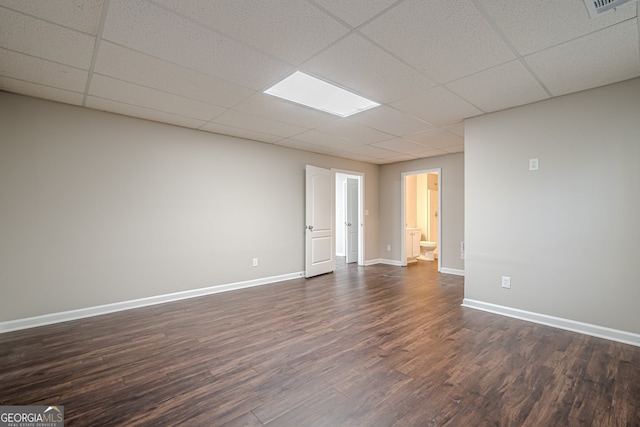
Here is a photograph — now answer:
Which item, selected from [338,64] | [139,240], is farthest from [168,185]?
[338,64]

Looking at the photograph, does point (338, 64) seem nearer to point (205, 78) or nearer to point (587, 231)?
point (205, 78)

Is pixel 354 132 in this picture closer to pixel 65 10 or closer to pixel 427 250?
pixel 65 10

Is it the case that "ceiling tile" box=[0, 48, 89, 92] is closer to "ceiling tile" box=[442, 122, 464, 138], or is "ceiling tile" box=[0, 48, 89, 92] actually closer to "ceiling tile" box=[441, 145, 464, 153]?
"ceiling tile" box=[442, 122, 464, 138]

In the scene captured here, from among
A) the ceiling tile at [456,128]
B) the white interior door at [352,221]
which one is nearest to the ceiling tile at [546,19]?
the ceiling tile at [456,128]

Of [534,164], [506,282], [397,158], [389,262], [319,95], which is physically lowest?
[389,262]

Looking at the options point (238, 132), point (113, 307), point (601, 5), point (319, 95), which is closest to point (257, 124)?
point (238, 132)

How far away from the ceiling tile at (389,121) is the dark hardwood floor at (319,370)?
2.47m

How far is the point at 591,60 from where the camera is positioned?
7.50ft

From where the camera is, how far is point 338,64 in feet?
7.66

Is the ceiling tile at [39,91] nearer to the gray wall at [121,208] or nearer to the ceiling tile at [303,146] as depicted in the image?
the gray wall at [121,208]

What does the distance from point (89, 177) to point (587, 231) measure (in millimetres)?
5520

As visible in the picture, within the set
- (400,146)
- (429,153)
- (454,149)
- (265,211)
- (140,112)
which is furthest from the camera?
(429,153)

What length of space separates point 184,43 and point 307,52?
92 cm

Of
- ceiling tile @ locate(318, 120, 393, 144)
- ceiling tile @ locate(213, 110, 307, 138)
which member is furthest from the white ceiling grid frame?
ceiling tile @ locate(213, 110, 307, 138)
